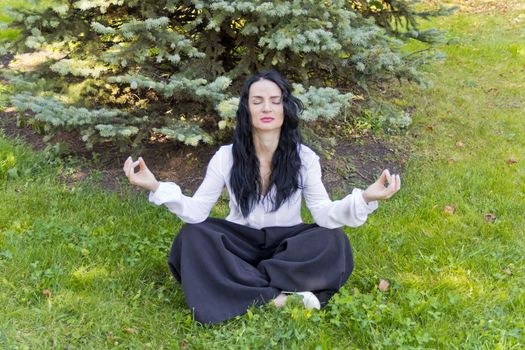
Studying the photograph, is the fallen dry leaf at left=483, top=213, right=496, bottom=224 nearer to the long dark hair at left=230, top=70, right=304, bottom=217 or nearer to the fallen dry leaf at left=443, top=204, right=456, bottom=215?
the fallen dry leaf at left=443, top=204, right=456, bottom=215

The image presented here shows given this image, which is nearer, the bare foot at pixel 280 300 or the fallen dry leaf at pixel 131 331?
the fallen dry leaf at pixel 131 331

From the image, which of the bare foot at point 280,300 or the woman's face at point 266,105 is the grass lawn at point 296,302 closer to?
the bare foot at point 280,300

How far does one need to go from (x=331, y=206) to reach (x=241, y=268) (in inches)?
24.2

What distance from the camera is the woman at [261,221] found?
3.05 m

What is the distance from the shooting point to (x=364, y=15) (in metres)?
5.64

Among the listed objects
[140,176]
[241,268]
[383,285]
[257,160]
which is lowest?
[383,285]

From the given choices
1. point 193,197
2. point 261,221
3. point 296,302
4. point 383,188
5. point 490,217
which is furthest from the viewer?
point 490,217

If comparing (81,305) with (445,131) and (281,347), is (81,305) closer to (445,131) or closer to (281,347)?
(281,347)

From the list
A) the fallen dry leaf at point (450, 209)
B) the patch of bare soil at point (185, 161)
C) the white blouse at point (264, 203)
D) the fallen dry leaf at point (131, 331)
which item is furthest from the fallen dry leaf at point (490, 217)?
the fallen dry leaf at point (131, 331)

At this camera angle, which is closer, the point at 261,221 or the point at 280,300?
the point at 280,300

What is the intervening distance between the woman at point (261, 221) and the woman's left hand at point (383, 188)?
0.02 metres

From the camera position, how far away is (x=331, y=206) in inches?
123

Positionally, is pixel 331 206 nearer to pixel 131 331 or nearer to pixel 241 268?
pixel 241 268

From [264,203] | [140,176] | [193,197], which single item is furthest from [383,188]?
[140,176]
